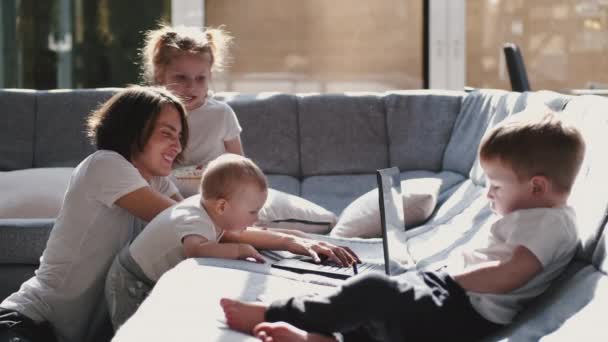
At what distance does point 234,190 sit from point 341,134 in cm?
181

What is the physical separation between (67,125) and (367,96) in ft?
4.38

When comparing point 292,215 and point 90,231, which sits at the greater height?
point 90,231

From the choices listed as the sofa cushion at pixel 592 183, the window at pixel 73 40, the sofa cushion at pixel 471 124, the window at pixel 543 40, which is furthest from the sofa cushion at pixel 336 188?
the window at pixel 73 40

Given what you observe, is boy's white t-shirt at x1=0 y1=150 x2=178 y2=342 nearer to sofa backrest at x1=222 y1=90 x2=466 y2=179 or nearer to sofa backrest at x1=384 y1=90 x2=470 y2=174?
sofa backrest at x1=222 y1=90 x2=466 y2=179

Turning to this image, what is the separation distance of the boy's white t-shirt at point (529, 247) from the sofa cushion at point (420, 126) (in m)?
2.10

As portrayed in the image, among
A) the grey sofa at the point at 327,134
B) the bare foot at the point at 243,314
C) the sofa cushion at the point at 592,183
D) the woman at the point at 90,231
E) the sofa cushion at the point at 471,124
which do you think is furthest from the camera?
the grey sofa at the point at 327,134

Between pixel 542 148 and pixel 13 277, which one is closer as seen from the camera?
pixel 542 148

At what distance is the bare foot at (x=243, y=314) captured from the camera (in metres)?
1.57

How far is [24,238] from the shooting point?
2.97 meters

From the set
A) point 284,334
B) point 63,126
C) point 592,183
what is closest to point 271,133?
point 63,126

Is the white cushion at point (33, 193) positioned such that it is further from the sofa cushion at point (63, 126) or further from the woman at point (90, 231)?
the woman at point (90, 231)

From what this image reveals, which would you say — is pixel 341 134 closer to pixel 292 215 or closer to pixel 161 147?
pixel 292 215

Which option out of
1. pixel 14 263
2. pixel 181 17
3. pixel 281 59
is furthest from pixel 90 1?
pixel 14 263

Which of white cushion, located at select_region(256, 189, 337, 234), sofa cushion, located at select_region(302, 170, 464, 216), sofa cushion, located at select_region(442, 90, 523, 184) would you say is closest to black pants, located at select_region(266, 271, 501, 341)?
white cushion, located at select_region(256, 189, 337, 234)
